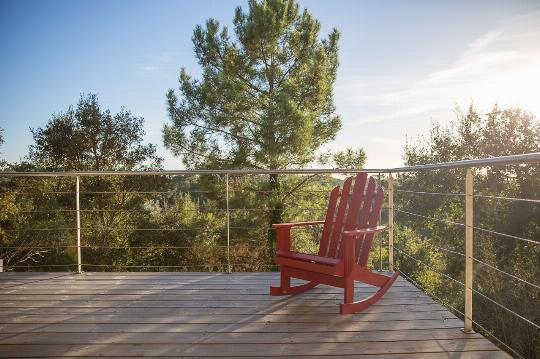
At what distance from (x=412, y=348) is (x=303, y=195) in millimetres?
11347

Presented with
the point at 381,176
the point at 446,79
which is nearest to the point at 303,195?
the point at 446,79

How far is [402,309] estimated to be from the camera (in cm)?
289

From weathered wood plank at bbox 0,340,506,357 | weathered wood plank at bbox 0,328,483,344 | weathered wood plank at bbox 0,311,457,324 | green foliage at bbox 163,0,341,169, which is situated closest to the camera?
weathered wood plank at bbox 0,340,506,357

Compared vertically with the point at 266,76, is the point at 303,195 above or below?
below

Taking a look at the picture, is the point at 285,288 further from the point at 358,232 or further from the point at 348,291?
the point at 358,232

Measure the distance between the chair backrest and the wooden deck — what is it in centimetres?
38

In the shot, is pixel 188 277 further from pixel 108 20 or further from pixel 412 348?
pixel 108 20

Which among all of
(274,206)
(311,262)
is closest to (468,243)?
(311,262)

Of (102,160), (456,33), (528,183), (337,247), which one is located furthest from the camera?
(456,33)

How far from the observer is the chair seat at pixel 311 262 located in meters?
2.84

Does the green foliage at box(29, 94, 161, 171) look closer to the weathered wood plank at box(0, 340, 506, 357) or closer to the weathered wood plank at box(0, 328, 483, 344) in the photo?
the weathered wood plank at box(0, 328, 483, 344)

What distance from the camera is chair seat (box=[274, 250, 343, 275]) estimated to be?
284 centimetres

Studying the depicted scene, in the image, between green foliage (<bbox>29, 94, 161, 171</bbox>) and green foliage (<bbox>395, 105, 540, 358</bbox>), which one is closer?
green foliage (<bbox>395, 105, 540, 358</bbox>)

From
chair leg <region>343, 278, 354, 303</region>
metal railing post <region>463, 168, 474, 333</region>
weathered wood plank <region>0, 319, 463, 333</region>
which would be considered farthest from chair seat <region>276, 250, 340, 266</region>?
metal railing post <region>463, 168, 474, 333</region>
